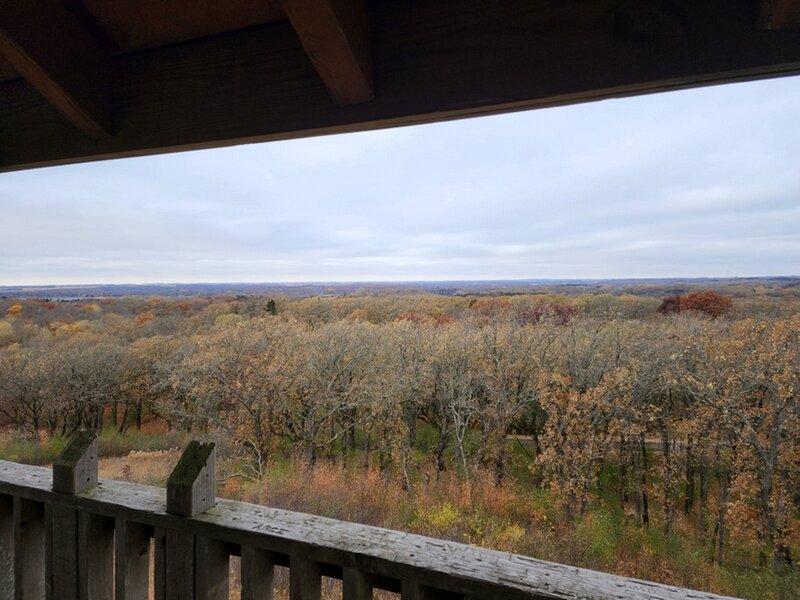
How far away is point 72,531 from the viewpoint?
4.04ft

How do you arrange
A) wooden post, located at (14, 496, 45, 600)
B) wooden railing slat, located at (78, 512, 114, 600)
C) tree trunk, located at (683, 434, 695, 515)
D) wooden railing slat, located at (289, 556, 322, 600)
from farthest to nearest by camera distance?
tree trunk, located at (683, 434, 695, 515) < wooden post, located at (14, 496, 45, 600) < wooden railing slat, located at (78, 512, 114, 600) < wooden railing slat, located at (289, 556, 322, 600)

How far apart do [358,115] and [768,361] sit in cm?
1750

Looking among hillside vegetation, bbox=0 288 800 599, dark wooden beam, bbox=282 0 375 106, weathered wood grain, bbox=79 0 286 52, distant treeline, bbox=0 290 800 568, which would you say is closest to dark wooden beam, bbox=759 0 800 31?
dark wooden beam, bbox=282 0 375 106

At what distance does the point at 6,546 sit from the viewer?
4.66ft

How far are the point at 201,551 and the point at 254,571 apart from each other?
150mm

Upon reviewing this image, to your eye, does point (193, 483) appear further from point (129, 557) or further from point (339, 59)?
point (339, 59)

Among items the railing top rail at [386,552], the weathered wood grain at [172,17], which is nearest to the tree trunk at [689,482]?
the railing top rail at [386,552]

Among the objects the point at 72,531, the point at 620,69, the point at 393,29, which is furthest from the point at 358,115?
the point at 72,531

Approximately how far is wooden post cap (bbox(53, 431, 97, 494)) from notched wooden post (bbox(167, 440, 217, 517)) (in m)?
0.35

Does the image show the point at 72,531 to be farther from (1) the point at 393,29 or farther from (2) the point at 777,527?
(2) the point at 777,527

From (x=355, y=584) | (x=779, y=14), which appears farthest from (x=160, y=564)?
(x=779, y=14)

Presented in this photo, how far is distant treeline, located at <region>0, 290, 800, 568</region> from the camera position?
549 inches

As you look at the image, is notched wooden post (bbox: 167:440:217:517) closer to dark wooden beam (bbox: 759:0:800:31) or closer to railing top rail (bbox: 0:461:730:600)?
railing top rail (bbox: 0:461:730:600)

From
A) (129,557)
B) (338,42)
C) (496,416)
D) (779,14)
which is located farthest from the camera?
(496,416)
